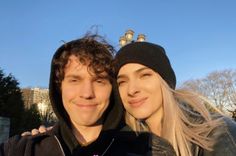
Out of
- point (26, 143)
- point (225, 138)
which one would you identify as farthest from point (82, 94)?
point (225, 138)

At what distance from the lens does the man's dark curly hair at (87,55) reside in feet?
13.0

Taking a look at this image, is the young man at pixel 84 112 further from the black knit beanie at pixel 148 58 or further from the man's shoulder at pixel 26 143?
the black knit beanie at pixel 148 58

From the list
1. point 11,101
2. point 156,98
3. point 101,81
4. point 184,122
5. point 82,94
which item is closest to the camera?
point 82,94

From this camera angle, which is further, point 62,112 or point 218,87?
point 218,87

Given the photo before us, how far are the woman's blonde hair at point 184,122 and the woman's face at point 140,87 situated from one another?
3.3 inches

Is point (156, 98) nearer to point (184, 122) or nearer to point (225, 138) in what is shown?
point (184, 122)

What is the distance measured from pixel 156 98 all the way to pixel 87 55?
851 mm

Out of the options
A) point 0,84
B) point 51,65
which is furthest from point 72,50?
point 0,84

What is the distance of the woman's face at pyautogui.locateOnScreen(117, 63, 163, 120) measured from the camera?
14.0ft

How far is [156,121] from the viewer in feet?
14.4

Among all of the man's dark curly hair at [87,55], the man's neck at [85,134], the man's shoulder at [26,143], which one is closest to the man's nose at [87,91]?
the man's dark curly hair at [87,55]

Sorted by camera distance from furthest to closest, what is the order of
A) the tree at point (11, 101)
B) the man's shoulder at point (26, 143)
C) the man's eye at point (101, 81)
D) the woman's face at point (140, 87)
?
1. the tree at point (11, 101)
2. the woman's face at point (140, 87)
3. the man's eye at point (101, 81)
4. the man's shoulder at point (26, 143)

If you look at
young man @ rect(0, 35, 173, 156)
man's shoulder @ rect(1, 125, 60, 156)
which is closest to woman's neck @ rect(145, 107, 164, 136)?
young man @ rect(0, 35, 173, 156)

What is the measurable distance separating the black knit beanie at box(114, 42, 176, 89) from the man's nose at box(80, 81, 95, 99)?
1.61ft
